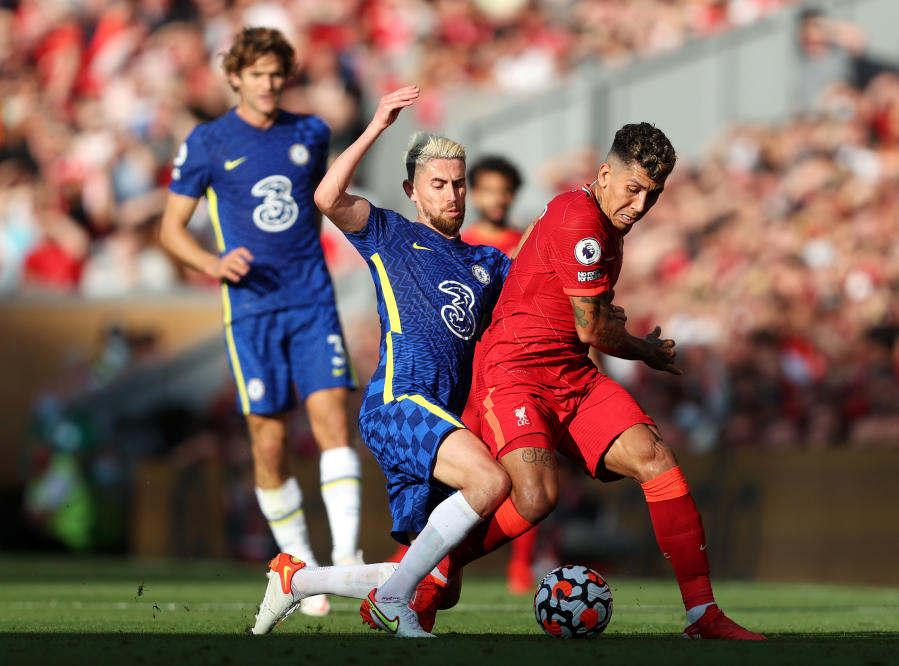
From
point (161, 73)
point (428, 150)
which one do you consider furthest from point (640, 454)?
point (161, 73)

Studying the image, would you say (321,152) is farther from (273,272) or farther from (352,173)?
(352,173)

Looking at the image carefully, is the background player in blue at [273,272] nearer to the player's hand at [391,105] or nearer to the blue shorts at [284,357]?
the blue shorts at [284,357]

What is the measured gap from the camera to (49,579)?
38.7 feet

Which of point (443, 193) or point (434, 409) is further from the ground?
point (443, 193)

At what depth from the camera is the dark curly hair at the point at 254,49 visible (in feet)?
26.7

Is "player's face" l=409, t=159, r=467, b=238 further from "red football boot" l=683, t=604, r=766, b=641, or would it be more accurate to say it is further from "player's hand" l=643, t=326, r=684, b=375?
"red football boot" l=683, t=604, r=766, b=641

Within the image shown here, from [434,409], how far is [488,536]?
589mm

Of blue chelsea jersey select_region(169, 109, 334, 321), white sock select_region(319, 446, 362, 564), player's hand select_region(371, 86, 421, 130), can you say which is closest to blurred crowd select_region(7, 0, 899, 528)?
white sock select_region(319, 446, 362, 564)

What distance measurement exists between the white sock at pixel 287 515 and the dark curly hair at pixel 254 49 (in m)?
2.17

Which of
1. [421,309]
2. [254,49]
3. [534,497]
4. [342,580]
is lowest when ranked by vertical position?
[342,580]

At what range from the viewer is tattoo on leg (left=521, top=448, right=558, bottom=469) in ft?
20.2

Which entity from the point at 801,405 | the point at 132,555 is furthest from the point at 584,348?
the point at 132,555

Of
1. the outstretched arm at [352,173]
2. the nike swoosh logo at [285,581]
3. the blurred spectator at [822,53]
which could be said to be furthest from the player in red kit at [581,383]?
the blurred spectator at [822,53]

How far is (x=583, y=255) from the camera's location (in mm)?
6227
